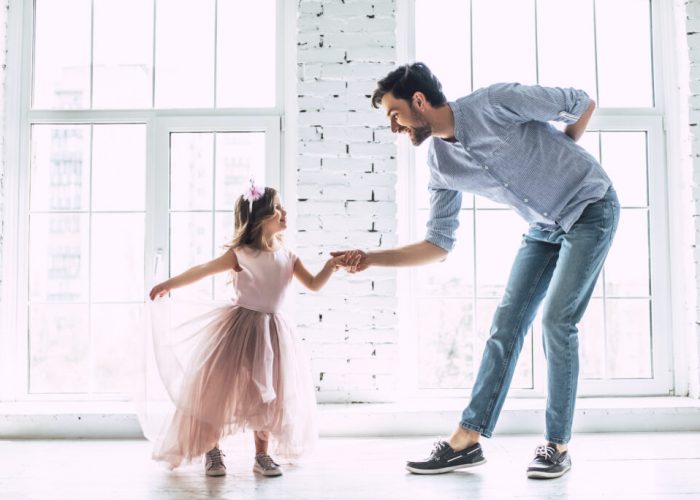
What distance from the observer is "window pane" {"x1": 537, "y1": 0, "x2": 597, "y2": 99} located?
3.25m

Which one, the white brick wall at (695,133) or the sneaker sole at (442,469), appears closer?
the sneaker sole at (442,469)

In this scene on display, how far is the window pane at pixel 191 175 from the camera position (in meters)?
3.15

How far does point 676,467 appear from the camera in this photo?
226 cm

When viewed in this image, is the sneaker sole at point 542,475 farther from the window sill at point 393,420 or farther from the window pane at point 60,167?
the window pane at point 60,167

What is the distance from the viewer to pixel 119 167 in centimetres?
319

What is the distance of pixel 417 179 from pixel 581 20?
1.21m

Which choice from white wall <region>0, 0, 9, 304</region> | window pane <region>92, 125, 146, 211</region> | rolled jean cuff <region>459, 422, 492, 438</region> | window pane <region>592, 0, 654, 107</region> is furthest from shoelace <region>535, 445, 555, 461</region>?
white wall <region>0, 0, 9, 304</region>

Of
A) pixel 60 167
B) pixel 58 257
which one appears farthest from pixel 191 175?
pixel 58 257

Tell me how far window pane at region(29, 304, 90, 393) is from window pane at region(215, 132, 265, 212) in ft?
2.97

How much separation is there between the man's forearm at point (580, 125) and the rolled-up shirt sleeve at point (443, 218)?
436 millimetres

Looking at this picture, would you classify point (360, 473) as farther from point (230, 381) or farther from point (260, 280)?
point (260, 280)

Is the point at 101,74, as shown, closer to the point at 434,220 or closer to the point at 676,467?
the point at 434,220

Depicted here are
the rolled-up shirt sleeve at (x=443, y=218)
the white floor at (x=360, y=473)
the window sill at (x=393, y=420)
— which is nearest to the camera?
the white floor at (x=360, y=473)

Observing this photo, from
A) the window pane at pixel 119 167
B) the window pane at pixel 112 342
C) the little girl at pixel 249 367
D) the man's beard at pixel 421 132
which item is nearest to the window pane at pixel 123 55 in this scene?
the window pane at pixel 119 167
